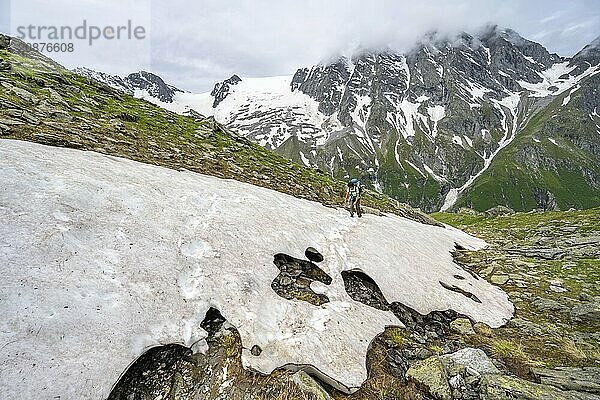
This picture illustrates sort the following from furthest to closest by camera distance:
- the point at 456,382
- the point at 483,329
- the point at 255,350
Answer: the point at 483,329 < the point at 255,350 < the point at 456,382

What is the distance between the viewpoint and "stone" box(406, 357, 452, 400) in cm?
1073

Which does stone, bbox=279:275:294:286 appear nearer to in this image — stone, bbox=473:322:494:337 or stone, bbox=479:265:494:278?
stone, bbox=473:322:494:337

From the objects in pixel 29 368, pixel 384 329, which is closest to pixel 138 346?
pixel 29 368

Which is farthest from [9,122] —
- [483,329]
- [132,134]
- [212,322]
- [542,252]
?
[542,252]

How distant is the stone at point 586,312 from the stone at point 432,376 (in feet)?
41.2

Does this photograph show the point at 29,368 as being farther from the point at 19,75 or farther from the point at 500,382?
the point at 19,75

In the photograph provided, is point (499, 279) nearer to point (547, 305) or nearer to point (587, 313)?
point (547, 305)

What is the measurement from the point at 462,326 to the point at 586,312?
29.1 feet

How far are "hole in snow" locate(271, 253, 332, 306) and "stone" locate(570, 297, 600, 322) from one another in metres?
14.6

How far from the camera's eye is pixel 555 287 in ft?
80.4

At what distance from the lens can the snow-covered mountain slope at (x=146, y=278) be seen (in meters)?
9.21

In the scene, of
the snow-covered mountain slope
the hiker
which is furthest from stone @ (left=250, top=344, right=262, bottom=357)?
the hiker

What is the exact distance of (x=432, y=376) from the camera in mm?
11398

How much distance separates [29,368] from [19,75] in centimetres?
4537
